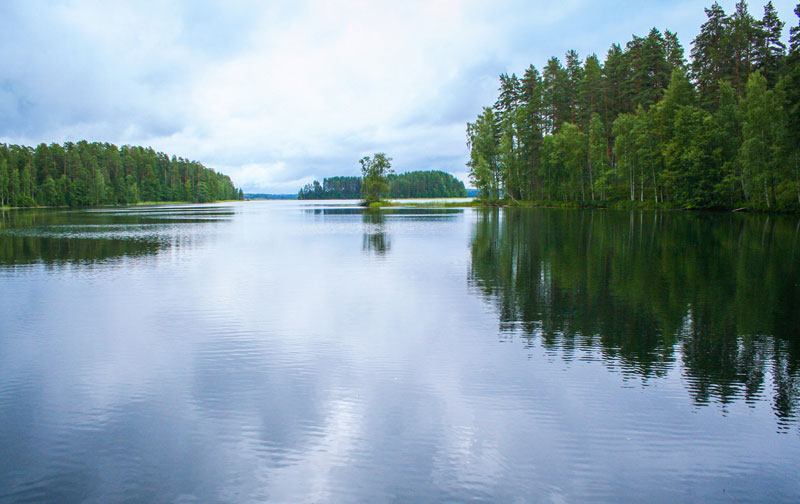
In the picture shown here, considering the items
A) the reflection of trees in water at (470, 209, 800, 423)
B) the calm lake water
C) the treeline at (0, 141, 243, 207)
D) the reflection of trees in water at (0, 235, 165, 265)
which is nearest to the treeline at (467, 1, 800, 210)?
the reflection of trees in water at (470, 209, 800, 423)

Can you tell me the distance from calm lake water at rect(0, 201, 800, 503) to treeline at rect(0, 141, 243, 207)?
11996 cm

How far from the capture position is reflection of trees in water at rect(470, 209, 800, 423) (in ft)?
28.1

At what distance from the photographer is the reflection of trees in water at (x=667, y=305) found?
8.55 m

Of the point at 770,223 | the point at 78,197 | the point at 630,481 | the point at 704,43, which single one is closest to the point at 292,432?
the point at 630,481

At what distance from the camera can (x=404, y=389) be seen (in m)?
7.73

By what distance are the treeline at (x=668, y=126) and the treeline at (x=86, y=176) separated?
96310 mm

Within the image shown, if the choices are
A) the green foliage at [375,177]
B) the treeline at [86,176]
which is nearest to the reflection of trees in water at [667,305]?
the green foliage at [375,177]

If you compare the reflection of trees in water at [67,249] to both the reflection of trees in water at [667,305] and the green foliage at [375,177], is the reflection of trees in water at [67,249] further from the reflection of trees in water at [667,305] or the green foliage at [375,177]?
the green foliage at [375,177]

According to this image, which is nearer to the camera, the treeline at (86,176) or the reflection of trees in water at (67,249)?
the reflection of trees in water at (67,249)

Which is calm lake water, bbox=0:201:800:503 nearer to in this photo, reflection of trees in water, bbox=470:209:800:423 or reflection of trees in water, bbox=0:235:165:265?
reflection of trees in water, bbox=470:209:800:423

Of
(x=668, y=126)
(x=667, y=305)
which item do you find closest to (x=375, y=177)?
(x=668, y=126)

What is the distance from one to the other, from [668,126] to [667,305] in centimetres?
5025

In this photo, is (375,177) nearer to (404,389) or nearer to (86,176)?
(86,176)

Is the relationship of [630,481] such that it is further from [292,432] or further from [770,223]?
[770,223]
